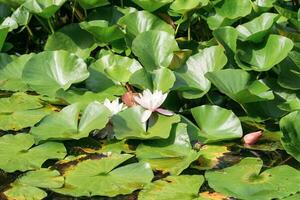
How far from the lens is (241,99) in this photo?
2018 millimetres

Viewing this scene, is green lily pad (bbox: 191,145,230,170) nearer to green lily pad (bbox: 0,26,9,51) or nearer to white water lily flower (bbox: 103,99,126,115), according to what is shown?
white water lily flower (bbox: 103,99,126,115)

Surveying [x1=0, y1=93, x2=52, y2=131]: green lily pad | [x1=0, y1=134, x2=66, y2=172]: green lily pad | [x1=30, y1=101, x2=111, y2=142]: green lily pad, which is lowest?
[x1=0, y1=93, x2=52, y2=131]: green lily pad

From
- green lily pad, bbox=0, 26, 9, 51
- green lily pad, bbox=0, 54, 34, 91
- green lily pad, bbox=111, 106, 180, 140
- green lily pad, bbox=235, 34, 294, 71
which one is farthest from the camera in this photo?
green lily pad, bbox=0, 26, 9, 51

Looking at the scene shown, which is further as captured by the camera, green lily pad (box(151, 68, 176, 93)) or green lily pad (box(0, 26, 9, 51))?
green lily pad (box(0, 26, 9, 51))

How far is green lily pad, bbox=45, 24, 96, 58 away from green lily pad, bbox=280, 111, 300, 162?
986 mm

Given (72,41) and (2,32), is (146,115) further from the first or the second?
(2,32)

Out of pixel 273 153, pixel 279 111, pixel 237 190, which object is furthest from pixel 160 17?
pixel 237 190

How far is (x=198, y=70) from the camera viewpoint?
7.18 ft

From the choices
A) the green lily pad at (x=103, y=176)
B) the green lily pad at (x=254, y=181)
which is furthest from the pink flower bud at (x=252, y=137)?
the green lily pad at (x=103, y=176)

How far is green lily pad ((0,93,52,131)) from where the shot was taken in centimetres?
210

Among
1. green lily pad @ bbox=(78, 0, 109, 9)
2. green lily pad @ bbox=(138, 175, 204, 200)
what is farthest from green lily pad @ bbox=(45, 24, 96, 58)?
green lily pad @ bbox=(138, 175, 204, 200)

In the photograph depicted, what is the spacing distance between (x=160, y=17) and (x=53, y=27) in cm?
50

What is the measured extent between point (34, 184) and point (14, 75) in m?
0.83

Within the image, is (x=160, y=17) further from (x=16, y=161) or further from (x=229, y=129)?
(x=16, y=161)
